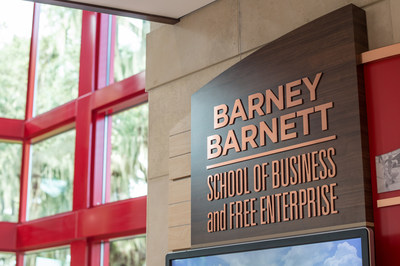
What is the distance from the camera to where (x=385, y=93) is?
315 centimetres

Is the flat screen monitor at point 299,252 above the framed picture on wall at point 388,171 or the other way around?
the other way around

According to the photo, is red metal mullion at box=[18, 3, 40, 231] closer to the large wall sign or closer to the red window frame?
the red window frame

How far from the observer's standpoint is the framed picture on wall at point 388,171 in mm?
3043

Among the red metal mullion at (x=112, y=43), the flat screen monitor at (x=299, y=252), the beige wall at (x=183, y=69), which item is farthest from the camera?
the red metal mullion at (x=112, y=43)

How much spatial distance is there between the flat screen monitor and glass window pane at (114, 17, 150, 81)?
2951 millimetres

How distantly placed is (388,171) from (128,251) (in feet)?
11.4

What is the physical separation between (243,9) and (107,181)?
2899mm

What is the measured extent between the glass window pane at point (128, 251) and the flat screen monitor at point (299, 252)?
79.3 inches

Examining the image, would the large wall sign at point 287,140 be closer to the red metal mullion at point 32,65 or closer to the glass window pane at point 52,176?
the glass window pane at point 52,176

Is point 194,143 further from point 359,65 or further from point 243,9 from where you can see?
point 359,65

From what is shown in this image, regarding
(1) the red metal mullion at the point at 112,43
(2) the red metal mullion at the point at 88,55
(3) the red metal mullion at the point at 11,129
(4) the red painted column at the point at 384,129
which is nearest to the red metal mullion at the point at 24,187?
(3) the red metal mullion at the point at 11,129

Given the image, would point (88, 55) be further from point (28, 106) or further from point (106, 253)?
point (106, 253)

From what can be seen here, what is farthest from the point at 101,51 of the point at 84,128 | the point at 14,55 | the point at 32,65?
the point at 14,55

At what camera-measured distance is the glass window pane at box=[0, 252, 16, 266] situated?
742 centimetres
